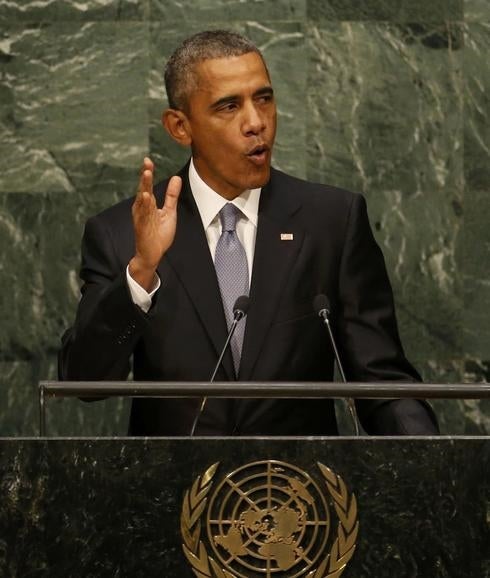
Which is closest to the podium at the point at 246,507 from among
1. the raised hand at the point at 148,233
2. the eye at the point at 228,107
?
the raised hand at the point at 148,233

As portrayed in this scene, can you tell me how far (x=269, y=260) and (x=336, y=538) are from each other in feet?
3.65

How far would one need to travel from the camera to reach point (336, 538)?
278cm

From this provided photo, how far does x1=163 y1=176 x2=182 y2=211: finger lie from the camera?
345 cm

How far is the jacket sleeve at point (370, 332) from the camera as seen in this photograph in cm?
340

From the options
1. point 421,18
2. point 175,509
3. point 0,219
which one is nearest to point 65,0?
point 0,219

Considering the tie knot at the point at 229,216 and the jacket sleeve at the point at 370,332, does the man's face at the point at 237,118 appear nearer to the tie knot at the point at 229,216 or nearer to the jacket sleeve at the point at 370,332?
the tie knot at the point at 229,216

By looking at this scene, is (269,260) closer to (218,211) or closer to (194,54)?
(218,211)

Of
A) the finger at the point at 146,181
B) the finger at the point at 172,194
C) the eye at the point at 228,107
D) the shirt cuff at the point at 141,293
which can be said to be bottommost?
the shirt cuff at the point at 141,293

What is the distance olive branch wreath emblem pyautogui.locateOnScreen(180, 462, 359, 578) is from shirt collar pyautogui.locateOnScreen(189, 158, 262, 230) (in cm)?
116

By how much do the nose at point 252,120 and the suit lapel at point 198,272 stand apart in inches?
10.5

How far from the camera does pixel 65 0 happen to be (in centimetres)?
507

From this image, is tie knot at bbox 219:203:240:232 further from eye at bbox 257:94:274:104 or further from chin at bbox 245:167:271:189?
eye at bbox 257:94:274:104

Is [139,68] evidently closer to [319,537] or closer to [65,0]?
[65,0]

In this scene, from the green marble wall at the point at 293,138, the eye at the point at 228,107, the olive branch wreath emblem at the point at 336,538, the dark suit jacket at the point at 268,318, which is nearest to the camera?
the olive branch wreath emblem at the point at 336,538
